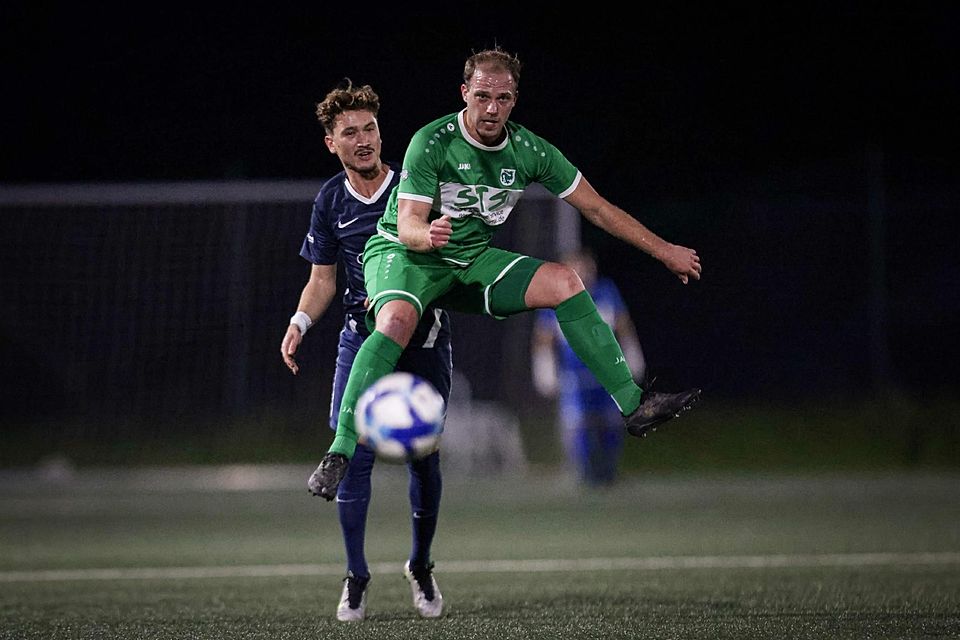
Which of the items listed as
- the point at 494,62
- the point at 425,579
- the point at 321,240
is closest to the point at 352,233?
the point at 321,240

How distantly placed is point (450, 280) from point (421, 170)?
1.67 feet

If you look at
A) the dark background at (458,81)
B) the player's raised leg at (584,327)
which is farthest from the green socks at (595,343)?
the dark background at (458,81)

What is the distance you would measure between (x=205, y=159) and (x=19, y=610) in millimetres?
12698

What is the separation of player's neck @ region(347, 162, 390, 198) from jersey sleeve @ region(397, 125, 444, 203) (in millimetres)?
Result: 715

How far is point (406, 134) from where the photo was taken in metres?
18.4

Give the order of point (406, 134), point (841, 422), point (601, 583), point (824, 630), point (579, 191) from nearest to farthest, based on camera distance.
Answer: point (824, 630), point (579, 191), point (601, 583), point (841, 422), point (406, 134)

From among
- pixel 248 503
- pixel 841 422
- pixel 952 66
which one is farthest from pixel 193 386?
pixel 952 66

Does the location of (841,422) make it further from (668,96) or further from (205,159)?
(205,159)

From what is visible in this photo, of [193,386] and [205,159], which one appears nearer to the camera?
[193,386]

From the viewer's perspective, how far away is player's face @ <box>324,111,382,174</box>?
6.34 metres

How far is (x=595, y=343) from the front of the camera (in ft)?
19.4

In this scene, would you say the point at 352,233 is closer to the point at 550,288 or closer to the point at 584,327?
the point at 550,288

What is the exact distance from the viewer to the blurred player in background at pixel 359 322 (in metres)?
6.37

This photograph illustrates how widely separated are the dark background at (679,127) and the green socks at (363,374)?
10.6 metres
